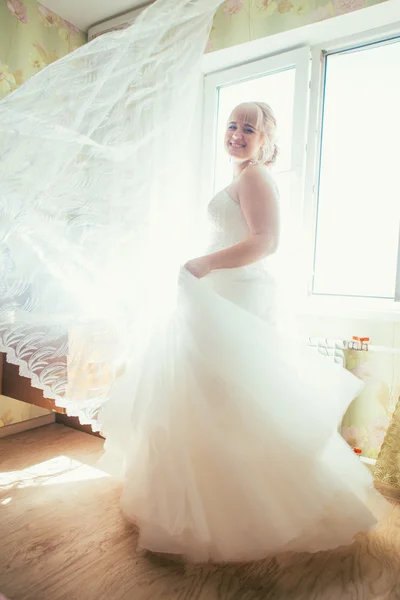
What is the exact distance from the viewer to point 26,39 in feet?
8.55

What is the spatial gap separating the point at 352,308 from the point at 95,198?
141 cm

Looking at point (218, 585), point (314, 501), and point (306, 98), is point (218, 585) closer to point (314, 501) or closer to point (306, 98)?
point (314, 501)

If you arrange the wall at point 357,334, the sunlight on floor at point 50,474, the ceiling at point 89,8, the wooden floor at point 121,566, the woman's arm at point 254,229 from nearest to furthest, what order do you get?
the wooden floor at point 121,566
the woman's arm at point 254,229
the sunlight on floor at point 50,474
the wall at point 357,334
the ceiling at point 89,8

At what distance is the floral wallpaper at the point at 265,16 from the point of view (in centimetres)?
214

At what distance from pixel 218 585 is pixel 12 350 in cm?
98

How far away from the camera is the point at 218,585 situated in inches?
49.8

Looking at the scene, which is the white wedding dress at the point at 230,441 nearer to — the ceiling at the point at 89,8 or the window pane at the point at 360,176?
the window pane at the point at 360,176

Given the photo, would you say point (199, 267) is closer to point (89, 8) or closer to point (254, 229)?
point (254, 229)

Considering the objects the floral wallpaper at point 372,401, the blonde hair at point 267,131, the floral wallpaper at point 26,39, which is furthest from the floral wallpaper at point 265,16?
the floral wallpaper at point 372,401

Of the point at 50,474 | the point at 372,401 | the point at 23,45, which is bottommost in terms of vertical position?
the point at 50,474

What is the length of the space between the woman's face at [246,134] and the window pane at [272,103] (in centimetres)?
63

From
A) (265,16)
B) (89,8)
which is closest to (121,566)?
(265,16)

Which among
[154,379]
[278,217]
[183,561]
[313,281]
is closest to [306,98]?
[313,281]

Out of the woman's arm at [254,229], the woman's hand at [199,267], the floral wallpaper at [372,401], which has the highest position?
the woman's arm at [254,229]
